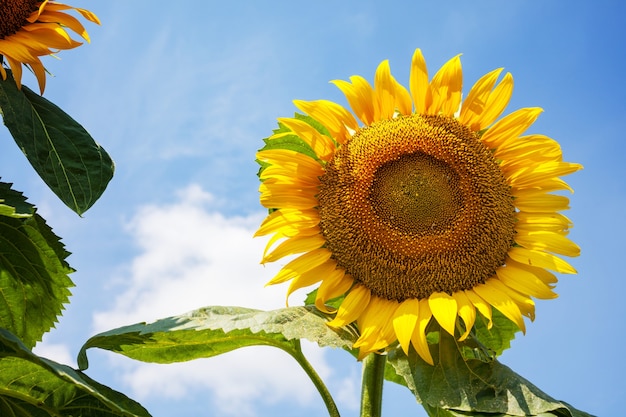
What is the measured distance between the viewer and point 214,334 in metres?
3.23

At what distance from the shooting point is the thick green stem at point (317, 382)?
3.38 meters

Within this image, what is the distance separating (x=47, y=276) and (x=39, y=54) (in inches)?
37.3

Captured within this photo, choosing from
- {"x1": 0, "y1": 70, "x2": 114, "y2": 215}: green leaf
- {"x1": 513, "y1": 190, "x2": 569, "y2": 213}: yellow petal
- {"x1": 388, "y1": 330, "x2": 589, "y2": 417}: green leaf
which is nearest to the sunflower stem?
{"x1": 388, "y1": 330, "x2": 589, "y2": 417}: green leaf

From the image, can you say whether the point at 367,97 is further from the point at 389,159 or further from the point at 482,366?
the point at 482,366

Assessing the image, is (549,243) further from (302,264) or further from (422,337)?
(302,264)

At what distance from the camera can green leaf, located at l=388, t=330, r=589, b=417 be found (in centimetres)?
302

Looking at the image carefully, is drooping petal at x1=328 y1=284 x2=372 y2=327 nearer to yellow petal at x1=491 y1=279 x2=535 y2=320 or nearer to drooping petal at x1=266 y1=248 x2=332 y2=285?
drooping petal at x1=266 y1=248 x2=332 y2=285

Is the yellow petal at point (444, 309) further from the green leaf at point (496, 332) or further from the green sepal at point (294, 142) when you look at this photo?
the green sepal at point (294, 142)

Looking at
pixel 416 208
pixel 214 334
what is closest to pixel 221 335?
pixel 214 334

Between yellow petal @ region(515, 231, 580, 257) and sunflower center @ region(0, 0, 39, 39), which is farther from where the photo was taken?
sunflower center @ region(0, 0, 39, 39)

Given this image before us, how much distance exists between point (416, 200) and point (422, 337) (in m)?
0.55

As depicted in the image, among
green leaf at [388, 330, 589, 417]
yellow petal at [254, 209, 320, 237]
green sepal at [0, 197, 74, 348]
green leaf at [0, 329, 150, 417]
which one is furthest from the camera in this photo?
green sepal at [0, 197, 74, 348]

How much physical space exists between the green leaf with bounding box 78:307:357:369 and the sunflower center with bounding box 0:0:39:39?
52.2 inches

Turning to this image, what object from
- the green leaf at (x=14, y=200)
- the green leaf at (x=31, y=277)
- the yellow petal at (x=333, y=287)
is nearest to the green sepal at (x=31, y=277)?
the green leaf at (x=31, y=277)
